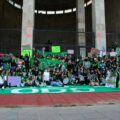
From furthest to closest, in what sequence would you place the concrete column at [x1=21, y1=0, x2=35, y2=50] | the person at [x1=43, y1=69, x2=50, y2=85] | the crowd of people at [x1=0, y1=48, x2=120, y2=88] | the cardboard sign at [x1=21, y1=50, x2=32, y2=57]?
1. the concrete column at [x1=21, y1=0, x2=35, y2=50]
2. the cardboard sign at [x1=21, y1=50, x2=32, y2=57]
3. the person at [x1=43, y1=69, x2=50, y2=85]
4. the crowd of people at [x1=0, y1=48, x2=120, y2=88]

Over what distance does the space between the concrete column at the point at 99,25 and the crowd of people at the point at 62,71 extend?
2.37m

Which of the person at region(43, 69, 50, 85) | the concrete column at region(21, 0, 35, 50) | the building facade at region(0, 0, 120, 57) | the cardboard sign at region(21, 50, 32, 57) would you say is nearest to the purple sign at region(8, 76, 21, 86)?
the person at region(43, 69, 50, 85)

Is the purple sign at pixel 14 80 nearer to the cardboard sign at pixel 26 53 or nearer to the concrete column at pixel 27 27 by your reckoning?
the cardboard sign at pixel 26 53

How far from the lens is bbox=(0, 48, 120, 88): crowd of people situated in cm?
1836

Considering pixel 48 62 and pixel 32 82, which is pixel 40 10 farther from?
pixel 32 82

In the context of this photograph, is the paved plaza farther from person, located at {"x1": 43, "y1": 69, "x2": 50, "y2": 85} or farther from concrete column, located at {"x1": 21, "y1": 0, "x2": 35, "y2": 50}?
concrete column, located at {"x1": 21, "y1": 0, "x2": 35, "y2": 50}

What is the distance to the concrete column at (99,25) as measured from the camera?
23.6m

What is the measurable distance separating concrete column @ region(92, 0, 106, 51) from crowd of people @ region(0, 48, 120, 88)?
7.78ft

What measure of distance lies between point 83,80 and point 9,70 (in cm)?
570

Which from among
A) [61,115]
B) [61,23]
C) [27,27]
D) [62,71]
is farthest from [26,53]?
[61,23]

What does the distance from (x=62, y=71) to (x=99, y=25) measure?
7.19 m

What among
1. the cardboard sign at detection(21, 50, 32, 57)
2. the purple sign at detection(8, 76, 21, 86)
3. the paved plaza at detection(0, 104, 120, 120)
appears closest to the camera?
the paved plaza at detection(0, 104, 120, 120)

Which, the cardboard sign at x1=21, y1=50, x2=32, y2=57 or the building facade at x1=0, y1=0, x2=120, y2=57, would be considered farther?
the building facade at x1=0, y1=0, x2=120, y2=57

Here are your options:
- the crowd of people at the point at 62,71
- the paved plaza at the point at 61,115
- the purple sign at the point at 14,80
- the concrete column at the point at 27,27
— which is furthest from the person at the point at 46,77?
the paved plaza at the point at 61,115
